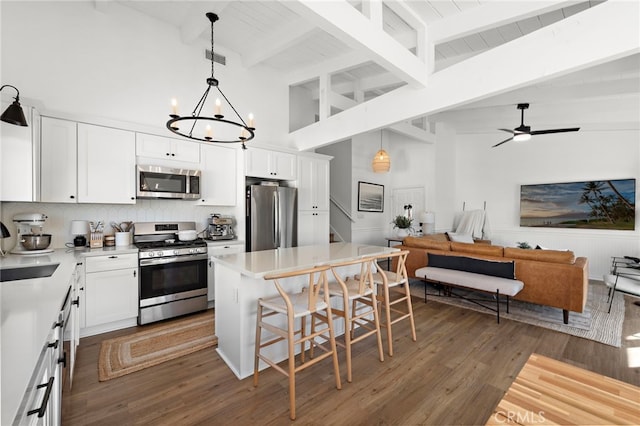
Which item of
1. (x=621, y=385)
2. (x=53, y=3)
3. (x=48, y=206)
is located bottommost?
(x=621, y=385)

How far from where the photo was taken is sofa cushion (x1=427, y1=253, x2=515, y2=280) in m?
3.79

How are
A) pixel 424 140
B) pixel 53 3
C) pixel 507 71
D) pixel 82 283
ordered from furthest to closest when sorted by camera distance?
pixel 424 140, pixel 53 3, pixel 82 283, pixel 507 71

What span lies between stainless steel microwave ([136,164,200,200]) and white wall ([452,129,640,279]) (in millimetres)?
6500

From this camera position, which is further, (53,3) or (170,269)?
(170,269)

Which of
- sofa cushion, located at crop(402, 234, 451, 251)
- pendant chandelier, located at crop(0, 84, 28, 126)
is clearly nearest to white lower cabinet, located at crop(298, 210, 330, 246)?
sofa cushion, located at crop(402, 234, 451, 251)

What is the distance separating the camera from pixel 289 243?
4.80 meters

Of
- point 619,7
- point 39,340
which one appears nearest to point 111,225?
point 39,340

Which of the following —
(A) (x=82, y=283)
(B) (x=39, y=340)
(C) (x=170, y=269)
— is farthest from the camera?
(C) (x=170, y=269)

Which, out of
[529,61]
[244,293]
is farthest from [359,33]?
[244,293]

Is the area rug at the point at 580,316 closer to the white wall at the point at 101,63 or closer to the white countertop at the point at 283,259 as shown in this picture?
the white countertop at the point at 283,259

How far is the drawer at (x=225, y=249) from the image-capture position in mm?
3992

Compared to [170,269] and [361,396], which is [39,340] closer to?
[361,396]

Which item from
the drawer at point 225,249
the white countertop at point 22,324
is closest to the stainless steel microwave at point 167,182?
the drawer at point 225,249

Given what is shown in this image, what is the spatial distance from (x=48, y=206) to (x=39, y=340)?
310 centimetres
